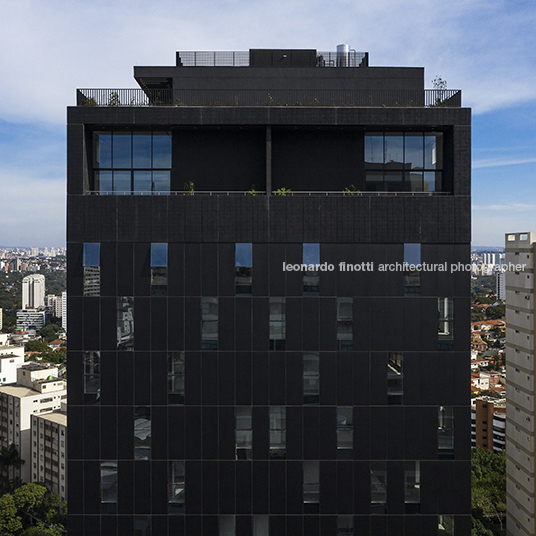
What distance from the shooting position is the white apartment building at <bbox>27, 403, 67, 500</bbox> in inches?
2731

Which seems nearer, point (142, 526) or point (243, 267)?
point (142, 526)

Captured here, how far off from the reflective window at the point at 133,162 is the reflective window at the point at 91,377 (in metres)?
6.37

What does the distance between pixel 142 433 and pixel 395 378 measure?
9.39 meters

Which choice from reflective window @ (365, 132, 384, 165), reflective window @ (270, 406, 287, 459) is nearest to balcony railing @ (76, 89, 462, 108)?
reflective window @ (365, 132, 384, 165)

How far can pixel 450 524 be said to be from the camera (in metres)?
15.1

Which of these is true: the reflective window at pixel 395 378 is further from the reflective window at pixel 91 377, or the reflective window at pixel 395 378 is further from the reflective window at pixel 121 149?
the reflective window at pixel 121 149

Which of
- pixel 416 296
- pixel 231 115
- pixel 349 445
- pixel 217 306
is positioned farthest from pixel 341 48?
pixel 349 445

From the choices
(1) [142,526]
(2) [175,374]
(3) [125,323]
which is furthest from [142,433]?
(3) [125,323]

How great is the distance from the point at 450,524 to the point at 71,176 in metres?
18.7

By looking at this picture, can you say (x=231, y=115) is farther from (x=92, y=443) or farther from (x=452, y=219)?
(x=92, y=443)

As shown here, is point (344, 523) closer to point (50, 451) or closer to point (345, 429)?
point (345, 429)

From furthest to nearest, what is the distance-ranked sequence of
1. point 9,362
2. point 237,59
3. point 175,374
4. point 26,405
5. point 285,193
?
point 9,362, point 26,405, point 237,59, point 285,193, point 175,374

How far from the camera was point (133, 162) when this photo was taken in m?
16.5

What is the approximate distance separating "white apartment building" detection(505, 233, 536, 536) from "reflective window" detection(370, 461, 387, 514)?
28903 millimetres
